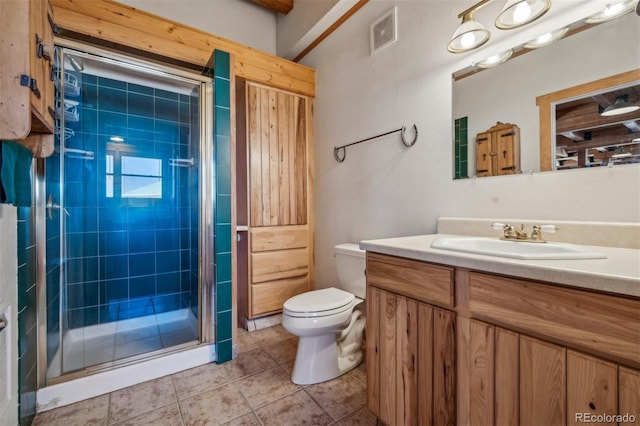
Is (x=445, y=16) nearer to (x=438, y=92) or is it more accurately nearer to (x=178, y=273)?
(x=438, y=92)

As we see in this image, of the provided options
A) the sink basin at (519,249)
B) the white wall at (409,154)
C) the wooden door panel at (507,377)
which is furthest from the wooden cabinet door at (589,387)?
the white wall at (409,154)

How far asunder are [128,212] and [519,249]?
2667mm

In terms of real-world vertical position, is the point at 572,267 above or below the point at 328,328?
above

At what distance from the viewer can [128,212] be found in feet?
7.42

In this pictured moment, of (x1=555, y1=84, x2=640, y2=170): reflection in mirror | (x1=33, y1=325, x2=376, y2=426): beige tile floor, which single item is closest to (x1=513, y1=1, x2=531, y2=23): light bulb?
(x1=555, y1=84, x2=640, y2=170): reflection in mirror

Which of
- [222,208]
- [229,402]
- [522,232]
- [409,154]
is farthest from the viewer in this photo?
[222,208]

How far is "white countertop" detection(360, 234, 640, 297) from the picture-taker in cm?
60

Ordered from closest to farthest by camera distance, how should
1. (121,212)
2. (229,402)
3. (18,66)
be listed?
(18,66)
(229,402)
(121,212)

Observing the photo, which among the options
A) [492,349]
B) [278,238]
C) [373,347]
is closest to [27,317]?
[278,238]

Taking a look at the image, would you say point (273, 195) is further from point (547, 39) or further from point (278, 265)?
point (547, 39)

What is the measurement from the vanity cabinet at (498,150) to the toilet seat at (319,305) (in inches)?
40.4

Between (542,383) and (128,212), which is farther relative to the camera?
(128,212)

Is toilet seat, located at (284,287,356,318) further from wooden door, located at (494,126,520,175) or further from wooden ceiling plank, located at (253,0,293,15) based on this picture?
wooden ceiling plank, located at (253,0,293,15)

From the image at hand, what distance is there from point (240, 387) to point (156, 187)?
5.61ft
